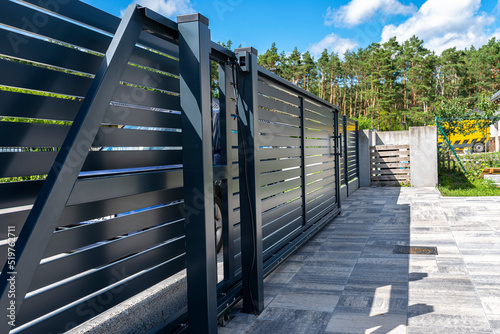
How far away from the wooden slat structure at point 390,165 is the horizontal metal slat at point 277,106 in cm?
790

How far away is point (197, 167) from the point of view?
2273 mm

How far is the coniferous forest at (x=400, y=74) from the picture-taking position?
4453 centimetres

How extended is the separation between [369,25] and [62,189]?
665 centimetres

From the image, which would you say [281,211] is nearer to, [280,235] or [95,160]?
[280,235]

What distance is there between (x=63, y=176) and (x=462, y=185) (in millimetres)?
11436

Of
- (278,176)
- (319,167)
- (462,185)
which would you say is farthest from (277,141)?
(462,185)

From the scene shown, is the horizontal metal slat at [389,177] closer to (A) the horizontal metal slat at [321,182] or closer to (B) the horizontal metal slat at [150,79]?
(A) the horizontal metal slat at [321,182]

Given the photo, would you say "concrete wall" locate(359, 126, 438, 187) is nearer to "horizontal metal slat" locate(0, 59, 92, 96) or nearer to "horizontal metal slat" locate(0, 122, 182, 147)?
"horizontal metal slat" locate(0, 122, 182, 147)

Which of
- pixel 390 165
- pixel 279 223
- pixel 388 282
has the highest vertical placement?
pixel 390 165

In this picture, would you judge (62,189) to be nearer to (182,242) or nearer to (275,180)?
(182,242)

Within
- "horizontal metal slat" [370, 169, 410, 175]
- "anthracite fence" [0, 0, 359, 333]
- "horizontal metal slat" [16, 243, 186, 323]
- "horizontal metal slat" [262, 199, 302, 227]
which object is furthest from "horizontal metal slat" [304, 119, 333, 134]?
"horizontal metal slat" [370, 169, 410, 175]

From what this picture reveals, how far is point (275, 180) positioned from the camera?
167 inches

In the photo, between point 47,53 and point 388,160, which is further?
point 388,160

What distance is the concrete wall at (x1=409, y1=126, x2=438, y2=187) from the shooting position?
11680mm
